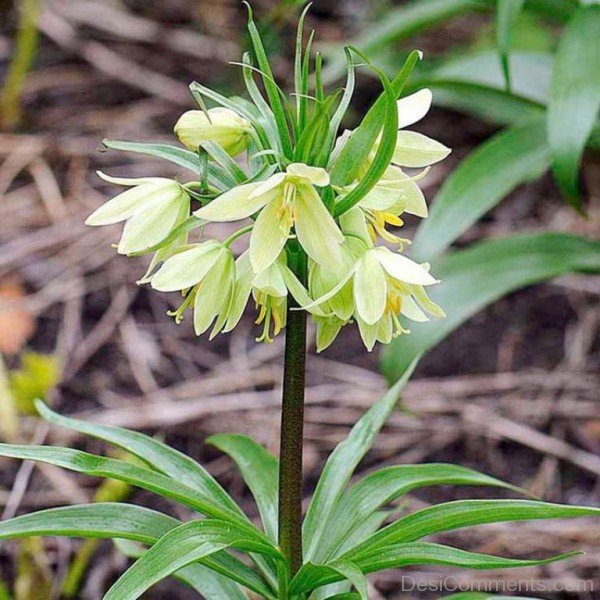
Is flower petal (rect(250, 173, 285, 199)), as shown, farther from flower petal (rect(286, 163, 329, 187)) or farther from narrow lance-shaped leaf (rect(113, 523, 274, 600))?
narrow lance-shaped leaf (rect(113, 523, 274, 600))

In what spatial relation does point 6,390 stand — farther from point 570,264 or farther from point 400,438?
point 570,264

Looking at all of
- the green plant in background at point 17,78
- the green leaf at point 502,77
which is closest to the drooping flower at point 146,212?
the green leaf at point 502,77

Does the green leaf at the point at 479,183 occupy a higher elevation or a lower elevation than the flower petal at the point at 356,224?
higher

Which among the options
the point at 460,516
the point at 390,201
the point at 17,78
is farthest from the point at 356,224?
the point at 17,78

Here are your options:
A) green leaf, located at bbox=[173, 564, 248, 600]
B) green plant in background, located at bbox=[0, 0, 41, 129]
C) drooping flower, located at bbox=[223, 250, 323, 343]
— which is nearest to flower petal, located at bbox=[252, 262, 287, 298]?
drooping flower, located at bbox=[223, 250, 323, 343]

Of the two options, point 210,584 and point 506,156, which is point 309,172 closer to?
point 210,584

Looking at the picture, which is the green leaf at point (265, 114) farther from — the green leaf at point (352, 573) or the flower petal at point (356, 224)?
→ the green leaf at point (352, 573)
